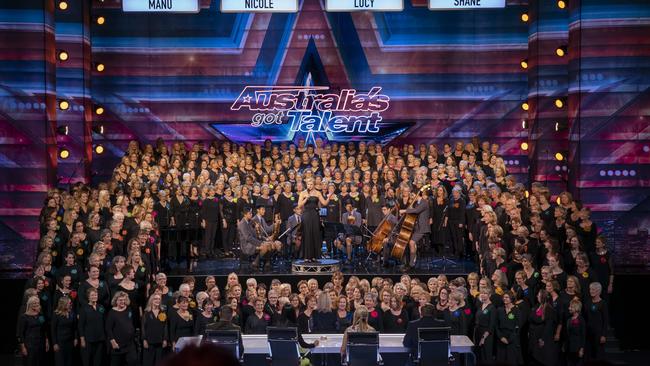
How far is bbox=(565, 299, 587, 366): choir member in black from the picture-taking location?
11180 mm

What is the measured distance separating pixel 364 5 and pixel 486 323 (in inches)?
281

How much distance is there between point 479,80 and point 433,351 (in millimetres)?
11378

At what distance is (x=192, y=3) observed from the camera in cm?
1703

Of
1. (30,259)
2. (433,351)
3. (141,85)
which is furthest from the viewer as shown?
(141,85)

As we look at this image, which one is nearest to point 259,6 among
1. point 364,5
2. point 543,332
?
point 364,5

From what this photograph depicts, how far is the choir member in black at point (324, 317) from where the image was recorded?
36.7ft

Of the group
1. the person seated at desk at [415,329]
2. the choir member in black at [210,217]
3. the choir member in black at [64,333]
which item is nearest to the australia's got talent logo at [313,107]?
the choir member in black at [210,217]

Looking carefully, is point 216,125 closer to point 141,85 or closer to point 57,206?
point 141,85

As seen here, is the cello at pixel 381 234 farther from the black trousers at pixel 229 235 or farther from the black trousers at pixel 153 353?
the black trousers at pixel 153 353

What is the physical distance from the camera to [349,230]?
14.9 meters

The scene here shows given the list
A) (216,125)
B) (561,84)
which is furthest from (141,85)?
(561,84)

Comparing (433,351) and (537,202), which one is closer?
(433,351)

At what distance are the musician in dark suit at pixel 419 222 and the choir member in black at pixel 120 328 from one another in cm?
506

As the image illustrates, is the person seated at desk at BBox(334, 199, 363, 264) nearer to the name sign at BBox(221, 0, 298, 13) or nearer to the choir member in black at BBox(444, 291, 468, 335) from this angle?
the choir member in black at BBox(444, 291, 468, 335)
